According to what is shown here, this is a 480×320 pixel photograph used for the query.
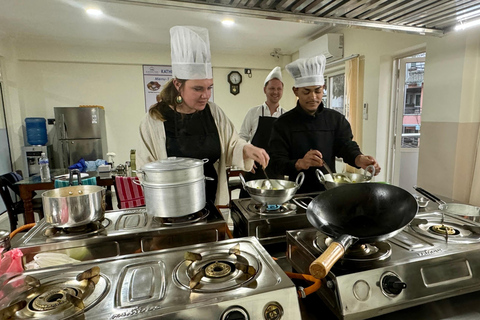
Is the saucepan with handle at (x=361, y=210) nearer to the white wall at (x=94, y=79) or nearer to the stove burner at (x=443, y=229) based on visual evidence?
the stove burner at (x=443, y=229)

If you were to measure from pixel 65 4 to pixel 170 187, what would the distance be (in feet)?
10.5

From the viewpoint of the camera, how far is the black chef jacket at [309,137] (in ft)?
5.94

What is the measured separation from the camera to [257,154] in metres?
1.32

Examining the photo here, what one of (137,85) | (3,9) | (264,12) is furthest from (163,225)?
(137,85)

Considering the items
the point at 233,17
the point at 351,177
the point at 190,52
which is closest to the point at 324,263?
the point at 351,177

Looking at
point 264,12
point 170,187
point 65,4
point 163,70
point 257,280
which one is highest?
point 65,4

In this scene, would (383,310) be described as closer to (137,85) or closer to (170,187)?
(170,187)

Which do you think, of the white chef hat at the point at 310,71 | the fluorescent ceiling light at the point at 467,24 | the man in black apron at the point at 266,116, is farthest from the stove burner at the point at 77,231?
the fluorescent ceiling light at the point at 467,24

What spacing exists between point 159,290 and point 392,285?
544 mm

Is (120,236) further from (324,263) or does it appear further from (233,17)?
(233,17)

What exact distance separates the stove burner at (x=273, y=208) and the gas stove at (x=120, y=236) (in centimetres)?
17

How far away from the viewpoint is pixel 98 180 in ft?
10.1

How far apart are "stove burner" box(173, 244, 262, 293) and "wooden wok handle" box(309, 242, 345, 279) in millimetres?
145

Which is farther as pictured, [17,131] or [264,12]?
[17,131]
